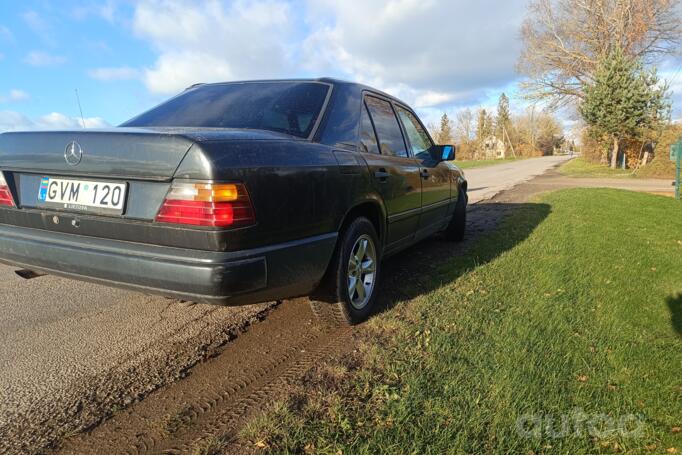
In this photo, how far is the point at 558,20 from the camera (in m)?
29.0

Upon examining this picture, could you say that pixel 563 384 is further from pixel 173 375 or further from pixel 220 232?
pixel 173 375

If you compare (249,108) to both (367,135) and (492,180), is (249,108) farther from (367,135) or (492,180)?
(492,180)

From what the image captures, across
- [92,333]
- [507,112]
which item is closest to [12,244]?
[92,333]

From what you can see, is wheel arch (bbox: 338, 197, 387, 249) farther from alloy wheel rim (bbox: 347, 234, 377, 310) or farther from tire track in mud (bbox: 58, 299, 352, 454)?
tire track in mud (bbox: 58, 299, 352, 454)

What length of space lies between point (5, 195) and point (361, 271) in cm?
225

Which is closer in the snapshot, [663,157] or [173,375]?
[173,375]

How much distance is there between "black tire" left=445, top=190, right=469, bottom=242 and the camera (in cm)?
563

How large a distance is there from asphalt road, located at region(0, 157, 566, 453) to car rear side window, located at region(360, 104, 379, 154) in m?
1.50

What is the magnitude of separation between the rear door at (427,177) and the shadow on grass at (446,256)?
0.39 metres

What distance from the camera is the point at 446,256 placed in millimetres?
5051

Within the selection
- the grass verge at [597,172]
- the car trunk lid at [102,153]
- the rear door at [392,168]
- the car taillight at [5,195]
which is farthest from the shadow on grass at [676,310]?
the grass verge at [597,172]

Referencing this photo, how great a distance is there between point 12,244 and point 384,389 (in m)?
2.25

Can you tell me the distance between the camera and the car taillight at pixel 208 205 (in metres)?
2.04

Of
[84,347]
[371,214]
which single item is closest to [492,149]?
[371,214]
